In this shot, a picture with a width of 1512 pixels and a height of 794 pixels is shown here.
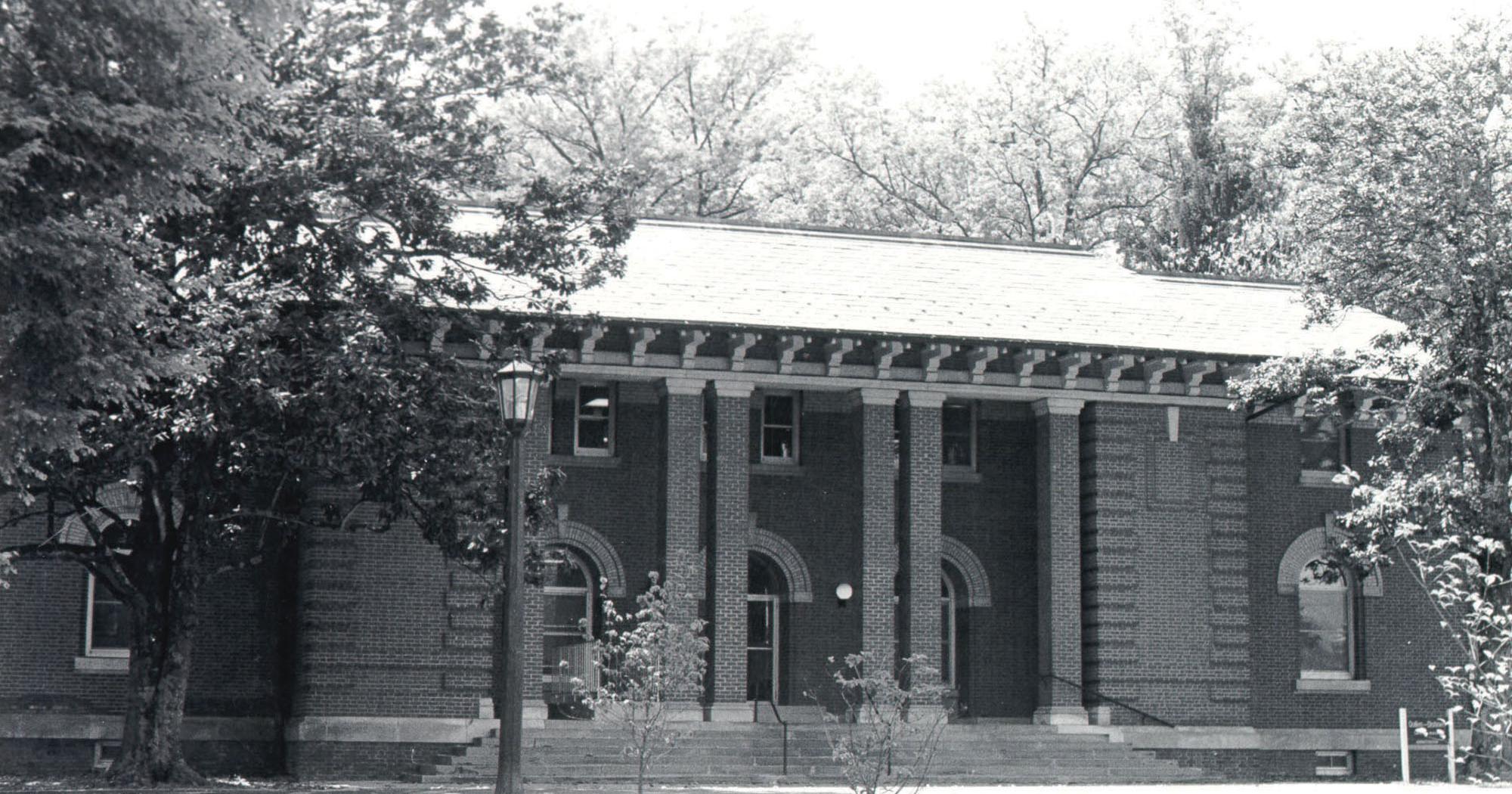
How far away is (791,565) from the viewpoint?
30.2 m

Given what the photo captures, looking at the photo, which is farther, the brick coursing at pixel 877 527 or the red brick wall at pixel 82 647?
the brick coursing at pixel 877 527

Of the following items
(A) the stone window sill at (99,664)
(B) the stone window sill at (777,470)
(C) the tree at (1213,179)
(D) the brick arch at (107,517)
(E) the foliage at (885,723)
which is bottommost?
(E) the foliage at (885,723)

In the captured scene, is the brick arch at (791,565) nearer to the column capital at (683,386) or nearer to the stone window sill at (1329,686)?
the column capital at (683,386)

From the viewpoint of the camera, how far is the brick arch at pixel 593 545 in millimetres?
28969

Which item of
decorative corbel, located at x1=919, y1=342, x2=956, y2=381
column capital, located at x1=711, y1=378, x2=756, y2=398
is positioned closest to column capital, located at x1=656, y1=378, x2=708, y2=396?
column capital, located at x1=711, y1=378, x2=756, y2=398

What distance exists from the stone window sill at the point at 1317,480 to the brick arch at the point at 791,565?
8.47m

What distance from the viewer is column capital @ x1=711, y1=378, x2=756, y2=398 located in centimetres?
2831

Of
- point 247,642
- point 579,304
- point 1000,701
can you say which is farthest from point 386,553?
point 1000,701

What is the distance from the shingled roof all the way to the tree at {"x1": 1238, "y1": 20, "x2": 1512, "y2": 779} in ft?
4.77

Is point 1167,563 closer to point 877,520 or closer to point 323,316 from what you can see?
point 877,520

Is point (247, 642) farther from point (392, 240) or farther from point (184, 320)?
point (184, 320)

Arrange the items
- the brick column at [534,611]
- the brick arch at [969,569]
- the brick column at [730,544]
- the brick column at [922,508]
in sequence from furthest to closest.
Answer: the brick arch at [969,569], the brick column at [922,508], the brick column at [730,544], the brick column at [534,611]

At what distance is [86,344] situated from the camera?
1512 centimetres

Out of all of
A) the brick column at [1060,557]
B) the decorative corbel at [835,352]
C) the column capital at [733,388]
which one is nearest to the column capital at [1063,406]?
the brick column at [1060,557]
